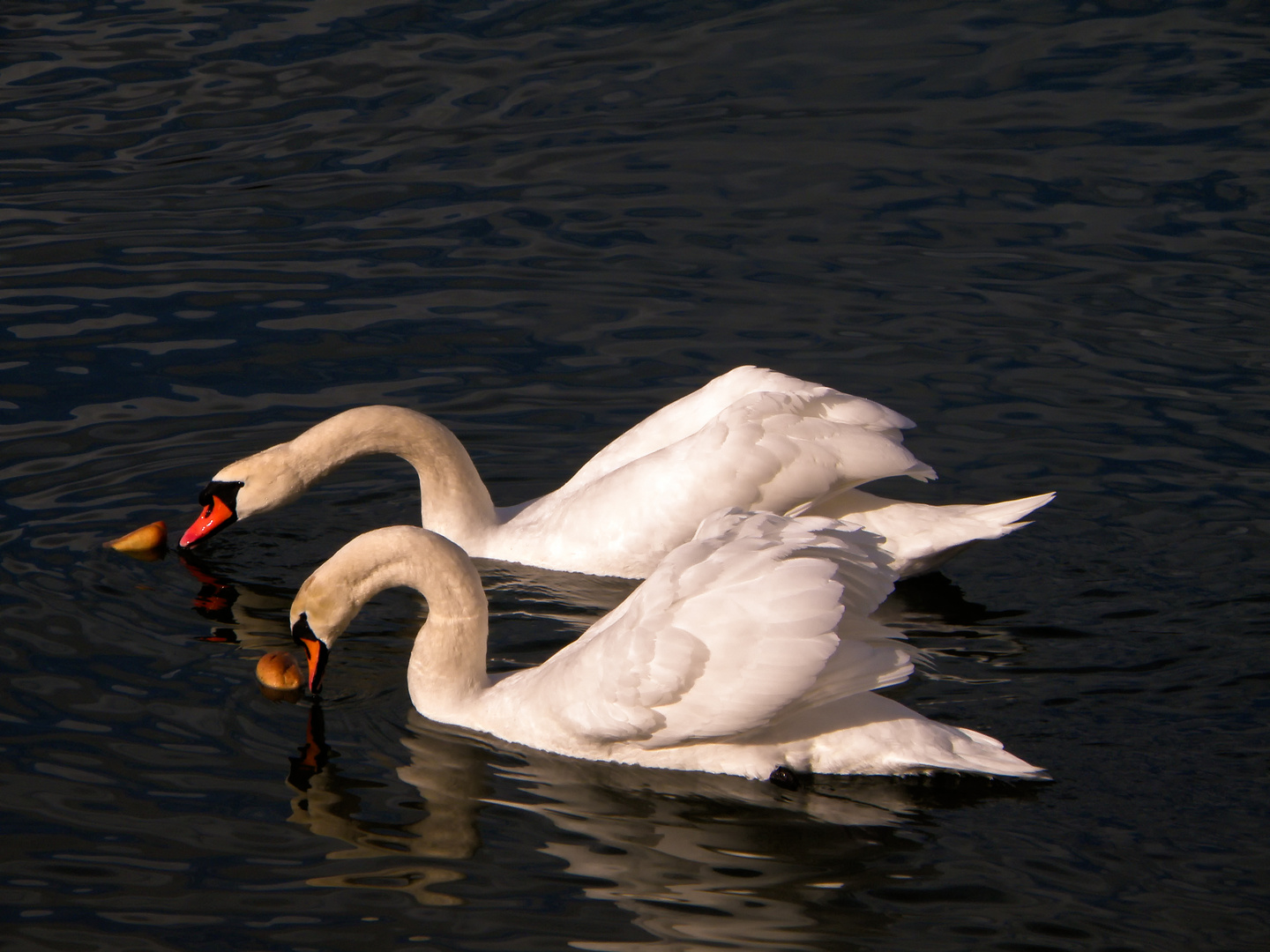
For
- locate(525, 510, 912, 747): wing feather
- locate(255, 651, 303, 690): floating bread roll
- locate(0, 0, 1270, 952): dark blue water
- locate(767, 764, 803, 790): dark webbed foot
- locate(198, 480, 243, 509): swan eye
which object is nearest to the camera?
locate(0, 0, 1270, 952): dark blue water

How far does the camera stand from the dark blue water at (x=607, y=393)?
6457 mm

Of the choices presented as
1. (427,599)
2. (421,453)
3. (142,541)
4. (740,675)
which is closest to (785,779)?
(740,675)

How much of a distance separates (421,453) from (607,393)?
195 cm

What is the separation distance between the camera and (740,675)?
22.7 feet

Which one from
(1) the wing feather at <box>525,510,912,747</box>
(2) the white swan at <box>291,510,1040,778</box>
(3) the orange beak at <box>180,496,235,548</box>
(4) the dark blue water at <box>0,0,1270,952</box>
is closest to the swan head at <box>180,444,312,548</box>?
(3) the orange beak at <box>180,496,235,548</box>

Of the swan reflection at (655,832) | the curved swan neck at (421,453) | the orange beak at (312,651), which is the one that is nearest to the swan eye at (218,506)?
the curved swan neck at (421,453)

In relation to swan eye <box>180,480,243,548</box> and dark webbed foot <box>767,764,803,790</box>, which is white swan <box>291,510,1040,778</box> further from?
swan eye <box>180,480,243,548</box>

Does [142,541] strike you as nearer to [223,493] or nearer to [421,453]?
[223,493]

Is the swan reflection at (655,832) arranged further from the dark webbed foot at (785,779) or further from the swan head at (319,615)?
the swan head at (319,615)

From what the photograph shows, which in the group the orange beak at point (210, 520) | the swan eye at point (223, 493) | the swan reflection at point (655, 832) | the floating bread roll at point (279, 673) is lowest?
the swan reflection at point (655, 832)

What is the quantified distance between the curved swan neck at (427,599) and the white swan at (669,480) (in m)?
1.55

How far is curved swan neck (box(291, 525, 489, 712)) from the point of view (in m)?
7.72

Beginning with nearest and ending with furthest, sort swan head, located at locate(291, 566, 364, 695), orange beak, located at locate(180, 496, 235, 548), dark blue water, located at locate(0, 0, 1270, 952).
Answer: dark blue water, located at locate(0, 0, 1270, 952)
swan head, located at locate(291, 566, 364, 695)
orange beak, located at locate(180, 496, 235, 548)

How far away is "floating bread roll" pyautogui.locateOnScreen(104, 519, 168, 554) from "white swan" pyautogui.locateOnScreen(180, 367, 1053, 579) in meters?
0.19
